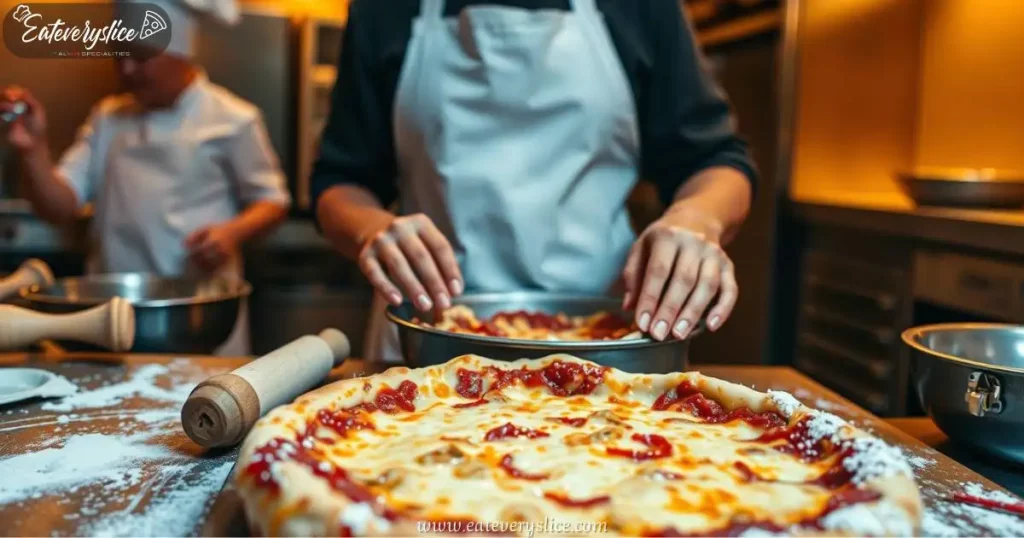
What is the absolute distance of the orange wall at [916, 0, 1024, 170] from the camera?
2.56 m

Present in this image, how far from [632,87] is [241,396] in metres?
1.03

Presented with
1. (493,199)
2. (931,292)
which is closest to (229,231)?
(493,199)

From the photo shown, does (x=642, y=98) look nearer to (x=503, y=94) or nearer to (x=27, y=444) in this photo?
(x=503, y=94)

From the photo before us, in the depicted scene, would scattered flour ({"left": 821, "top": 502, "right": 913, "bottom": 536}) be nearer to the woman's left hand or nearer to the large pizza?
the large pizza

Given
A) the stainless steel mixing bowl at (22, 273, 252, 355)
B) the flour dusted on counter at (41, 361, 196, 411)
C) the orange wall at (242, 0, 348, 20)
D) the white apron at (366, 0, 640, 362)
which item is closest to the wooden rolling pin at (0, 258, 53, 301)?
the stainless steel mixing bowl at (22, 273, 252, 355)

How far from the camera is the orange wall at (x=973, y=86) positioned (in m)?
2.56

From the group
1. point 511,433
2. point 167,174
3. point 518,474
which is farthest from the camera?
point 167,174

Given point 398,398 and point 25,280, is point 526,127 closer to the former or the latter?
point 398,398

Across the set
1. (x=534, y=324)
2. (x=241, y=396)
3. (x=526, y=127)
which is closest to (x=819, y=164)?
(x=526, y=127)

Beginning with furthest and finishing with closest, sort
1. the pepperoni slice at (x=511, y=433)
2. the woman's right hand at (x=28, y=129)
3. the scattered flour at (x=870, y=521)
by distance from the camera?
the woman's right hand at (x=28, y=129)
the pepperoni slice at (x=511, y=433)
the scattered flour at (x=870, y=521)

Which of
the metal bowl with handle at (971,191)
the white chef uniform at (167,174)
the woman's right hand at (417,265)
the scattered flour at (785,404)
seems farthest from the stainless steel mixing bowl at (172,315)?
the metal bowl with handle at (971,191)

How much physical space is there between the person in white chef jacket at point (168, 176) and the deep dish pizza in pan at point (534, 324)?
1425mm

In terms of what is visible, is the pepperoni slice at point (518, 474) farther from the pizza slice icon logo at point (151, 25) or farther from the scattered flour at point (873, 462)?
the pizza slice icon logo at point (151, 25)

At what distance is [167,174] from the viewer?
2695 millimetres
